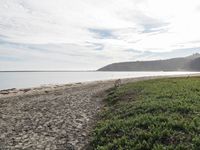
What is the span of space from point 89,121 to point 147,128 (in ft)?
22.7

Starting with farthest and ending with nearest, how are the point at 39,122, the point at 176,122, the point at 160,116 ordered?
the point at 39,122 → the point at 160,116 → the point at 176,122

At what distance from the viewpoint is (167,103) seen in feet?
68.7

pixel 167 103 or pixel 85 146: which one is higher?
pixel 167 103

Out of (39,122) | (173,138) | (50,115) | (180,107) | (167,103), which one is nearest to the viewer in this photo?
(173,138)

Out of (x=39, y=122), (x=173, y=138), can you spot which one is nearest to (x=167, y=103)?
(x=173, y=138)

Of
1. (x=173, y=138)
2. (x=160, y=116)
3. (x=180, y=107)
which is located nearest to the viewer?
(x=173, y=138)

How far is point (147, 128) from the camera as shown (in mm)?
16141

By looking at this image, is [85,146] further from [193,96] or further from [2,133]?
[193,96]

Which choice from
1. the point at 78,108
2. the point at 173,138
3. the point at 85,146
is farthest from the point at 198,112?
the point at 78,108

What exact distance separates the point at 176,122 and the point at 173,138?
1.95 metres

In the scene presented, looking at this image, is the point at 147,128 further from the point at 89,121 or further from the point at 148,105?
the point at 89,121

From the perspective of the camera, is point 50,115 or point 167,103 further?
point 50,115

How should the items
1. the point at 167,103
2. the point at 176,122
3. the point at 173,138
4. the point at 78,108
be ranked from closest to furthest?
the point at 173,138
the point at 176,122
the point at 167,103
the point at 78,108

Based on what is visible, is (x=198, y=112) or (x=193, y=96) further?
(x=193, y=96)
